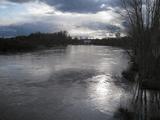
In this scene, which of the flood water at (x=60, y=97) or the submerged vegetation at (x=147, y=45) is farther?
the submerged vegetation at (x=147, y=45)

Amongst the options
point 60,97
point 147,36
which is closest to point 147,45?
point 147,36

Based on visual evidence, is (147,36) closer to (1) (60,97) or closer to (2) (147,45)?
(2) (147,45)

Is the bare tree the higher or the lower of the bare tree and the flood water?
the higher

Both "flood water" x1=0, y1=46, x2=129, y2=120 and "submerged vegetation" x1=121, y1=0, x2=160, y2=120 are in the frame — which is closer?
"flood water" x1=0, y1=46, x2=129, y2=120

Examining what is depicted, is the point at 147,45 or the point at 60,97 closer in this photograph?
the point at 60,97

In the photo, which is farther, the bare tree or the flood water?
the bare tree

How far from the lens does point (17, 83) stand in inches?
614

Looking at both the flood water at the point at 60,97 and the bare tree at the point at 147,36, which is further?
the bare tree at the point at 147,36

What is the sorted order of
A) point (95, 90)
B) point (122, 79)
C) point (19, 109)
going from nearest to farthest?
point (19, 109)
point (95, 90)
point (122, 79)

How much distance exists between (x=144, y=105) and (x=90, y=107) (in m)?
2.10

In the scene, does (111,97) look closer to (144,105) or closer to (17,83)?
(144,105)

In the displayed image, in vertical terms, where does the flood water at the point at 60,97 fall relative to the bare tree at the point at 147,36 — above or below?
below

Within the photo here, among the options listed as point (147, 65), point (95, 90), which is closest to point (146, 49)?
point (147, 65)

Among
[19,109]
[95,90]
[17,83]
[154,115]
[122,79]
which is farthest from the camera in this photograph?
[122,79]
